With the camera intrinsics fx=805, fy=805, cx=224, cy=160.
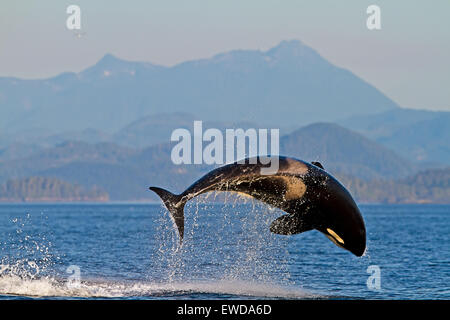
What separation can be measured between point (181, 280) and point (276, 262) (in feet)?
41.7

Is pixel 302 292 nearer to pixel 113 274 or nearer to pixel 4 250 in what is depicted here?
pixel 113 274

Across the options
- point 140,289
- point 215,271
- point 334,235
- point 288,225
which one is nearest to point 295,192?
point 288,225

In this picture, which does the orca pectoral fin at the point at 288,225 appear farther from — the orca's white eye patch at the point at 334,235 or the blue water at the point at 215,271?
the blue water at the point at 215,271

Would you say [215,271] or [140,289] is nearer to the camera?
[140,289]

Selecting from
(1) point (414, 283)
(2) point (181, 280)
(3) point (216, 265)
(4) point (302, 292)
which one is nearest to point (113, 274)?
(2) point (181, 280)

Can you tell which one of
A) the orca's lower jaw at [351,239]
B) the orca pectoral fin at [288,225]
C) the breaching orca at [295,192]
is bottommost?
the orca's lower jaw at [351,239]

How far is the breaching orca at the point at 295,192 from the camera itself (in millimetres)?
23125

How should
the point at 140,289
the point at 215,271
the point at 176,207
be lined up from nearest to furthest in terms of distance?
the point at 176,207
the point at 140,289
the point at 215,271

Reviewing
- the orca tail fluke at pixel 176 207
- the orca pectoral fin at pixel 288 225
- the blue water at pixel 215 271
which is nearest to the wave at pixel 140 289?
the blue water at pixel 215 271

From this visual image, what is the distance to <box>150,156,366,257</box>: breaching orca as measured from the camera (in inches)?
910

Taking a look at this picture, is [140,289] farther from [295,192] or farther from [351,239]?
[351,239]

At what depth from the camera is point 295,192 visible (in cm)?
2358

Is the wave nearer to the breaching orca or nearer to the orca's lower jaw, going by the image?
the orca's lower jaw
